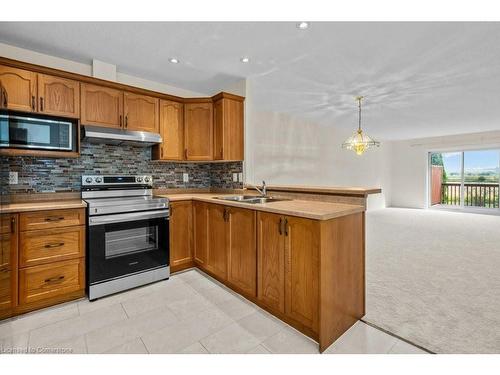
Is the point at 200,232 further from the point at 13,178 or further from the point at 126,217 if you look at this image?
the point at 13,178

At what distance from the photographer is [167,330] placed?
5.89ft

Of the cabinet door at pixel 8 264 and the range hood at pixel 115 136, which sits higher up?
the range hood at pixel 115 136

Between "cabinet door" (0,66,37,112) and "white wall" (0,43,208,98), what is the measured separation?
418 mm

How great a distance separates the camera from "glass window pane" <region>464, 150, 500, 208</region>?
6979 millimetres

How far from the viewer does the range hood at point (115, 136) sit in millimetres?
2455

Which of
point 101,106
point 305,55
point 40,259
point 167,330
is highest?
point 305,55

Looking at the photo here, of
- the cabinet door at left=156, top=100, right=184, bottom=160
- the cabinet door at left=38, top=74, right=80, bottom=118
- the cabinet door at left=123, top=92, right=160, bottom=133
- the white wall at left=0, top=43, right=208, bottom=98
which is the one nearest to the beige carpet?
the cabinet door at left=156, top=100, right=184, bottom=160

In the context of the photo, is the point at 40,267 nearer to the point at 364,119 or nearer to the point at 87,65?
the point at 87,65

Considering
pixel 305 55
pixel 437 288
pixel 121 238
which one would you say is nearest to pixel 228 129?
pixel 305 55

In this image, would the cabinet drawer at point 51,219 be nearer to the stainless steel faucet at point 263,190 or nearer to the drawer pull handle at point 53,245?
the drawer pull handle at point 53,245

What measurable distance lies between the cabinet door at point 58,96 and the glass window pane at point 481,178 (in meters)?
9.44

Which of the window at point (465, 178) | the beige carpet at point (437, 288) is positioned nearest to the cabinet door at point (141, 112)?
the beige carpet at point (437, 288)

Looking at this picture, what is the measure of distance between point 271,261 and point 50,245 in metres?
1.84

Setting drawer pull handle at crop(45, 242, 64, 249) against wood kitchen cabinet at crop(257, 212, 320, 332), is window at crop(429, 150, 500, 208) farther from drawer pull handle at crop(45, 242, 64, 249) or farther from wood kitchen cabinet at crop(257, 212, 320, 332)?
drawer pull handle at crop(45, 242, 64, 249)
